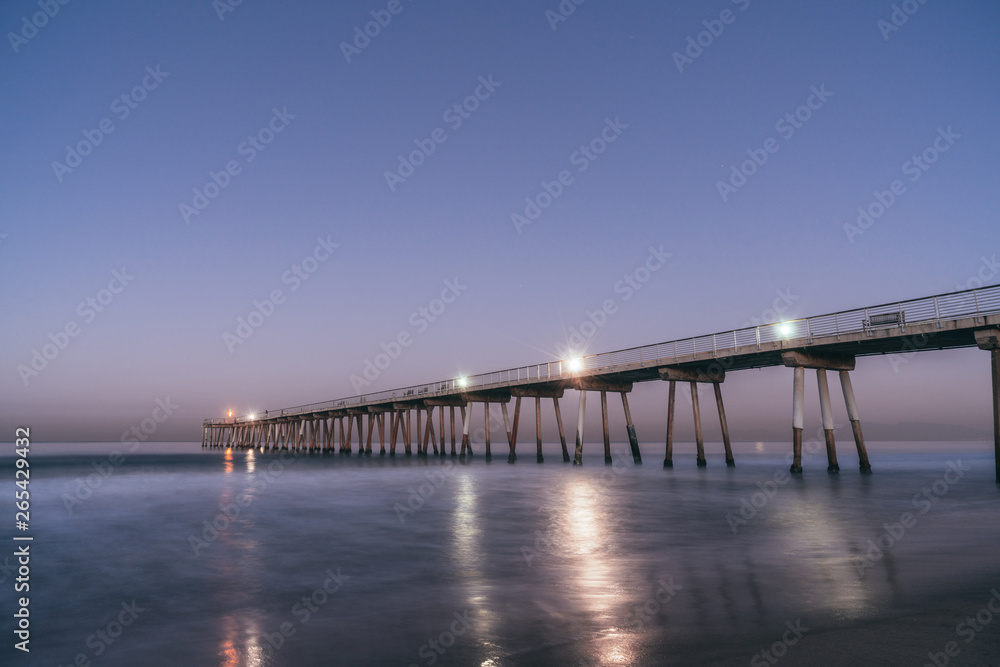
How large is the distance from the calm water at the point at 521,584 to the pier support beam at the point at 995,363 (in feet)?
11.9

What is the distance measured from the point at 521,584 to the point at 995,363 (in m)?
19.3

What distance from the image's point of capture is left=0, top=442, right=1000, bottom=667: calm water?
5.44m

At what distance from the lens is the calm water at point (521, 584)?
214 inches

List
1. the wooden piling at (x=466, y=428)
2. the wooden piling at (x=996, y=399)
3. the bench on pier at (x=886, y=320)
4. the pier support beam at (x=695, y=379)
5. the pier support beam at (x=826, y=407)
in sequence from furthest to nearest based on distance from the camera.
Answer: the wooden piling at (x=466, y=428) < the pier support beam at (x=695, y=379) < the pier support beam at (x=826, y=407) < the bench on pier at (x=886, y=320) < the wooden piling at (x=996, y=399)

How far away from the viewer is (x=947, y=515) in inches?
540

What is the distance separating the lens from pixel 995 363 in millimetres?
19234

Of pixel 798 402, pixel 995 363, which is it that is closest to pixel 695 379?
pixel 798 402

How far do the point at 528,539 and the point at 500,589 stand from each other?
4.21 meters

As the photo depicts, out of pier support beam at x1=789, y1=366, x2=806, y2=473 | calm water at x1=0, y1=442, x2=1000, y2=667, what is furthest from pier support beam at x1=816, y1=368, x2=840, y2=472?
calm water at x1=0, y1=442, x2=1000, y2=667

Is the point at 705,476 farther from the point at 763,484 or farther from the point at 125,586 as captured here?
the point at 125,586

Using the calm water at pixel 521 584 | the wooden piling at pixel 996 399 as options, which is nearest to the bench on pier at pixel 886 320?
the wooden piling at pixel 996 399

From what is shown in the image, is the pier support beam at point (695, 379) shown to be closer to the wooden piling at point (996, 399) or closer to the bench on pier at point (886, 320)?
the bench on pier at point (886, 320)

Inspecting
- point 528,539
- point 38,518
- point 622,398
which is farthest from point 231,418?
point 528,539

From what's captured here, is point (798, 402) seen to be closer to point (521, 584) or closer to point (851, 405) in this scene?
point (851, 405)
